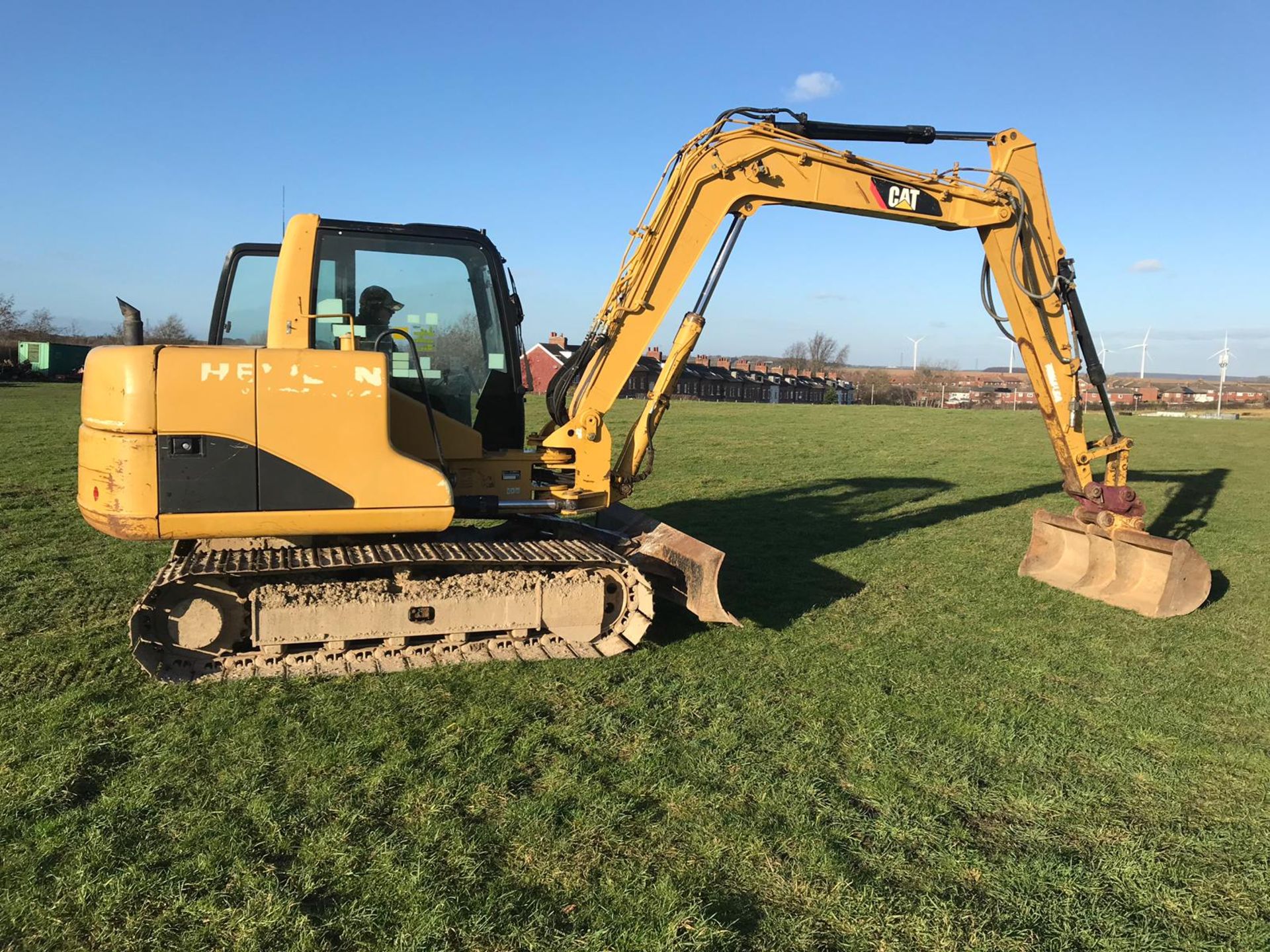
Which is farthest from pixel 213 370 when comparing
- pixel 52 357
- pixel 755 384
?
pixel 755 384

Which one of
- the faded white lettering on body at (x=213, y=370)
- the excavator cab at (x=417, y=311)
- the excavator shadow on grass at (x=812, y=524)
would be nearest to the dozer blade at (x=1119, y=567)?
the excavator shadow on grass at (x=812, y=524)

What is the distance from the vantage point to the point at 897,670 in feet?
21.1

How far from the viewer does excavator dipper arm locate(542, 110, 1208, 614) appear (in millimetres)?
7234

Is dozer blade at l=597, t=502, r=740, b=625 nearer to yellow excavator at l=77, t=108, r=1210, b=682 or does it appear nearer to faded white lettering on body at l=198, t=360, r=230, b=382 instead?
yellow excavator at l=77, t=108, r=1210, b=682

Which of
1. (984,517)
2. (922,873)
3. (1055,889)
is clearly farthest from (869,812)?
(984,517)

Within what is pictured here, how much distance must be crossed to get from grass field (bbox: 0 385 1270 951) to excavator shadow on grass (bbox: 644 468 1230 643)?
18 centimetres

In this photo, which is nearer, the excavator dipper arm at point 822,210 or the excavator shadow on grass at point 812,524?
the excavator dipper arm at point 822,210

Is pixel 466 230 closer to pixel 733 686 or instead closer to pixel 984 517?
pixel 733 686

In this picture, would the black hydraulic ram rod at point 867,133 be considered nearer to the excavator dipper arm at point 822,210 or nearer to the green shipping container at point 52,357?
the excavator dipper arm at point 822,210

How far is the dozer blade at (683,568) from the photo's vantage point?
267 inches

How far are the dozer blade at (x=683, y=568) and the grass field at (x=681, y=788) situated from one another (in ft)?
0.99

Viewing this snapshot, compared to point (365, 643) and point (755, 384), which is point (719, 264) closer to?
point (365, 643)

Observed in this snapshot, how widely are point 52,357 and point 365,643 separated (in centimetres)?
6316

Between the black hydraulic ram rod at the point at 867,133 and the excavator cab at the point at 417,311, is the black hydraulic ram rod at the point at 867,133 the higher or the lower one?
the higher one
